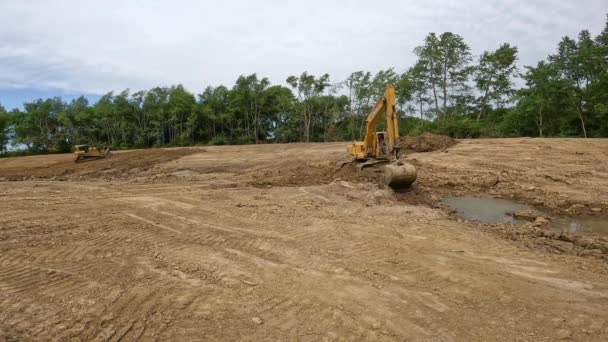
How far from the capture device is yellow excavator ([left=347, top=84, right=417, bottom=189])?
954cm

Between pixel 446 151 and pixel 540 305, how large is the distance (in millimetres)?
13406

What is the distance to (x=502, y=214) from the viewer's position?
8234mm

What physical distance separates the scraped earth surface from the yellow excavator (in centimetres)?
49

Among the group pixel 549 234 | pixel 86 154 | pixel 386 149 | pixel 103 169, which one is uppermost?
pixel 86 154

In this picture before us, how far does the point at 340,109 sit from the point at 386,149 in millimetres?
33647

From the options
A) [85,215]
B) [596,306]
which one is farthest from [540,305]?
[85,215]

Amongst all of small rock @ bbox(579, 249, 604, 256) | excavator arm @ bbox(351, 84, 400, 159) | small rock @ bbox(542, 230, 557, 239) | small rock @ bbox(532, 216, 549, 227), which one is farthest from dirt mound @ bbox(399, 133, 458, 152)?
small rock @ bbox(579, 249, 604, 256)

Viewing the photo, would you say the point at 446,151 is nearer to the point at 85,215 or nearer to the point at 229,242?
the point at 229,242

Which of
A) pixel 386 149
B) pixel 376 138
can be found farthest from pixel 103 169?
pixel 386 149

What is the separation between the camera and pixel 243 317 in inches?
145

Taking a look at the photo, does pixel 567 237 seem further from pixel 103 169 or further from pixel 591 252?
pixel 103 169

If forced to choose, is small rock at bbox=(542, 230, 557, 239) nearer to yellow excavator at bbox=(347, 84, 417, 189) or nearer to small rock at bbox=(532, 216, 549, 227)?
small rock at bbox=(532, 216, 549, 227)

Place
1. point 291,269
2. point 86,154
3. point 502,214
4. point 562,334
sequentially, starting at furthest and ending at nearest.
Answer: point 86,154 → point 502,214 → point 291,269 → point 562,334

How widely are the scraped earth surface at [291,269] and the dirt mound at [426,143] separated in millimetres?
7373
